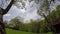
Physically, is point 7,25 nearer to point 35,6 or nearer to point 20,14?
point 20,14

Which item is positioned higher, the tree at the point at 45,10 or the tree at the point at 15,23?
the tree at the point at 45,10

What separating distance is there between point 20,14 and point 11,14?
0.61 feet

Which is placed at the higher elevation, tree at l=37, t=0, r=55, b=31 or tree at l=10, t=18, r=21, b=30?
tree at l=37, t=0, r=55, b=31

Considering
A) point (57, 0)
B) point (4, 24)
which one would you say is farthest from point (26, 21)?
point (57, 0)

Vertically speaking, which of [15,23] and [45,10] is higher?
[45,10]

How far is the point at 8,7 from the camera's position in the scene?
162 inches

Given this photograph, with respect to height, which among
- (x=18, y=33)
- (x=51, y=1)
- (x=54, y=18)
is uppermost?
(x=51, y=1)

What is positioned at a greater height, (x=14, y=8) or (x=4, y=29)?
(x=14, y=8)

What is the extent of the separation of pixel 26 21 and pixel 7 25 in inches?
15.3

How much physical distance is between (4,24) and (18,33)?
33 cm

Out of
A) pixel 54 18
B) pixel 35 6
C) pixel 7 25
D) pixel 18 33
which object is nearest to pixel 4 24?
pixel 7 25

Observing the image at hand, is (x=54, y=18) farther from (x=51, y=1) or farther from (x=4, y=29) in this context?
(x=4, y=29)

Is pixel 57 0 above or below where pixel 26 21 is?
above

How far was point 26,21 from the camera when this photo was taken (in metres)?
4.12
